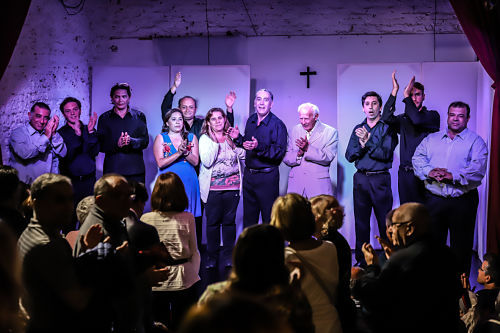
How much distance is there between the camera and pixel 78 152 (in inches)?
260

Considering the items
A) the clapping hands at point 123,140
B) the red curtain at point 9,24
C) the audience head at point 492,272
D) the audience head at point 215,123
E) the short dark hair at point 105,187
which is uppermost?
the red curtain at point 9,24

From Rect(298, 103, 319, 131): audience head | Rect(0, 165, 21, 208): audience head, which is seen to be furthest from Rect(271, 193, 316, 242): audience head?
Rect(298, 103, 319, 131): audience head

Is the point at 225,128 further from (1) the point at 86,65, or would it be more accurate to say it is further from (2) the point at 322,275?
(2) the point at 322,275

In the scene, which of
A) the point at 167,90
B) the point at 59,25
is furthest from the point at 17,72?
the point at 167,90

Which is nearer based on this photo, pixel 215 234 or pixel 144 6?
pixel 215 234

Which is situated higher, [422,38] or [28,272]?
[422,38]

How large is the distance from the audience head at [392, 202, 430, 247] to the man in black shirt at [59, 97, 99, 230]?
4.38 meters

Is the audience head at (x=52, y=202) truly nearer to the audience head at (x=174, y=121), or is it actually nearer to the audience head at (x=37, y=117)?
the audience head at (x=37, y=117)

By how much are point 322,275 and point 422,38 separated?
6139 mm

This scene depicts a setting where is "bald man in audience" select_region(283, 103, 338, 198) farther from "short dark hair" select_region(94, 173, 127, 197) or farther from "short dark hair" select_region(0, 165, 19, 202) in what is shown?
"short dark hair" select_region(94, 173, 127, 197)

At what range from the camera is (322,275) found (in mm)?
2535

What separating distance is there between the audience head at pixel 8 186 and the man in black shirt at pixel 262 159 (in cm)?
381

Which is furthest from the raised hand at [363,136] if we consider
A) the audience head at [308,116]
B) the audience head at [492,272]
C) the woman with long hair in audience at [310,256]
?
the woman with long hair in audience at [310,256]

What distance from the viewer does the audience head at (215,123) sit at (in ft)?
22.0
